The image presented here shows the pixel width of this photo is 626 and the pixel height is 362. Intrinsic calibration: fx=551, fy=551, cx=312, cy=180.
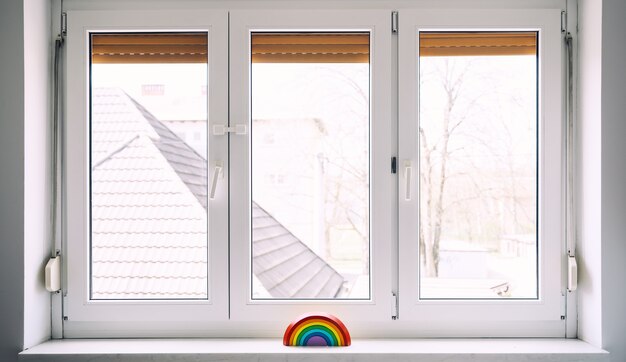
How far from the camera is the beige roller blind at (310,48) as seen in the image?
1966mm

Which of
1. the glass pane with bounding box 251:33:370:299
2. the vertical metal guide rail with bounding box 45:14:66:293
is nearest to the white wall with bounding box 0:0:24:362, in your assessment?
the vertical metal guide rail with bounding box 45:14:66:293

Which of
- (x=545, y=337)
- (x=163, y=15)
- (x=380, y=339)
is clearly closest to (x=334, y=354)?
(x=380, y=339)

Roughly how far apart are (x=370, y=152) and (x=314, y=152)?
20cm

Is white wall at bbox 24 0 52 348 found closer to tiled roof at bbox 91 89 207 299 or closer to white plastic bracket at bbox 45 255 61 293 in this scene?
white plastic bracket at bbox 45 255 61 293

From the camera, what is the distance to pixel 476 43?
197 cm

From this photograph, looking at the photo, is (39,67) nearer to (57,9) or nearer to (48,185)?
(57,9)

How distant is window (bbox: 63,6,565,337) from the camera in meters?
1.94

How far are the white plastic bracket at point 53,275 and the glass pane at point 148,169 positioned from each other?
0.11 metres

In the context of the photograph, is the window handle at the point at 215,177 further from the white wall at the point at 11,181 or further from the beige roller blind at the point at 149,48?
the white wall at the point at 11,181

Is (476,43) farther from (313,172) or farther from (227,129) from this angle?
(227,129)

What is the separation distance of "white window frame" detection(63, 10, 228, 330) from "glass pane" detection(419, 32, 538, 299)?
715 millimetres

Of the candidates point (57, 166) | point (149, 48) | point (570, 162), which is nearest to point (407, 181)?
point (570, 162)

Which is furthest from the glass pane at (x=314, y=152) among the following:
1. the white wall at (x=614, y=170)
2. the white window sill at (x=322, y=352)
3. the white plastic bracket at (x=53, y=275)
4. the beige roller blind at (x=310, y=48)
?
the white wall at (x=614, y=170)

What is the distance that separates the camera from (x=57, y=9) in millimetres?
1965
